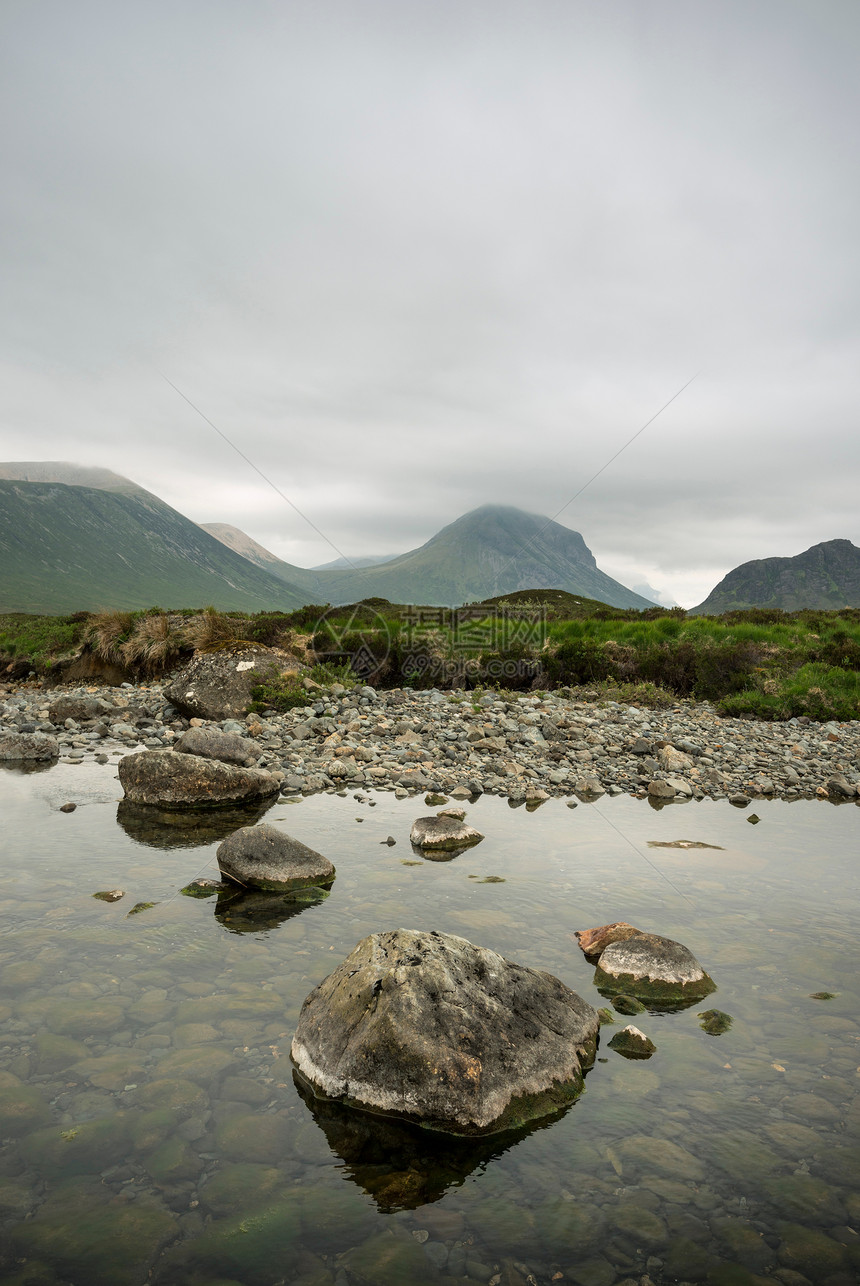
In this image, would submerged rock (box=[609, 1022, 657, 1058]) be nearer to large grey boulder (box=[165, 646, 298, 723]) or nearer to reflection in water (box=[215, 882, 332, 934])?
reflection in water (box=[215, 882, 332, 934])

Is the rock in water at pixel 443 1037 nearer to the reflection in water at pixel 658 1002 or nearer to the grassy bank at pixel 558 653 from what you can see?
the reflection in water at pixel 658 1002

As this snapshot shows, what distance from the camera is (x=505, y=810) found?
11891mm

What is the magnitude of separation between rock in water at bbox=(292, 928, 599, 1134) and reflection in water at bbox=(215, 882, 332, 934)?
211cm

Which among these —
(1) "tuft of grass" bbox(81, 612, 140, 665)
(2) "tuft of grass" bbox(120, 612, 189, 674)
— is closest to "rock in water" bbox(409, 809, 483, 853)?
(2) "tuft of grass" bbox(120, 612, 189, 674)

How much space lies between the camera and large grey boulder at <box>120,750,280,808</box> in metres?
11.5

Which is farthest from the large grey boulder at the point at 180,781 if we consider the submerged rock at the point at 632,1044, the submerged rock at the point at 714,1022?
the submerged rock at the point at 714,1022

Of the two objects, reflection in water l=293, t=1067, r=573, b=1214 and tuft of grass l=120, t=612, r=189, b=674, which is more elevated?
tuft of grass l=120, t=612, r=189, b=674

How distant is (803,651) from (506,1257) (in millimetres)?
22626

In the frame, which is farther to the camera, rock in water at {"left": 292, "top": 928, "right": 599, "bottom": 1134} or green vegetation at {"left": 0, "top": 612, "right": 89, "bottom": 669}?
green vegetation at {"left": 0, "top": 612, "right": 89, "bottom": 669}

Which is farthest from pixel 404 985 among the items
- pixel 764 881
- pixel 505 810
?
pixel 505 810

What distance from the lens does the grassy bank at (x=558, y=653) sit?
2075 cm

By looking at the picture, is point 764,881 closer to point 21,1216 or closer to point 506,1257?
point 506,1257

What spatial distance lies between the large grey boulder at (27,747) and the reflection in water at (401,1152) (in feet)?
Answer: 44.4

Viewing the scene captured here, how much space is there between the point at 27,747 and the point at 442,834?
1103 cm
